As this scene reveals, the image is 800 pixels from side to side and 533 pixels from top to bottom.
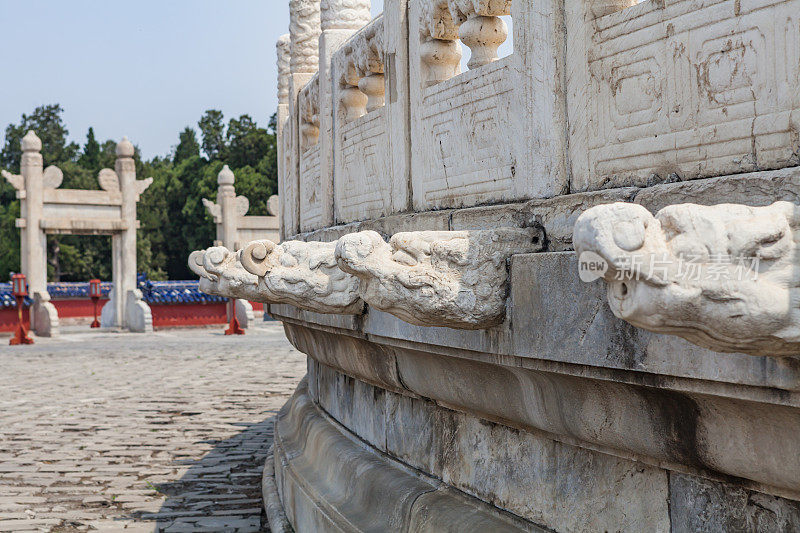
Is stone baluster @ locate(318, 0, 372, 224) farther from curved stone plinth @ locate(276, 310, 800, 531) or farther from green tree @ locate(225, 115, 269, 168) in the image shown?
green tree @ locate(225, 115, 269, 168)

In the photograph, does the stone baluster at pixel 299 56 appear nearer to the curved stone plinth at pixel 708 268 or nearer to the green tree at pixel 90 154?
the curved stone plinth at pixel 708 268

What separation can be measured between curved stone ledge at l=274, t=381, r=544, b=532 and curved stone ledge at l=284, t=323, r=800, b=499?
320mm

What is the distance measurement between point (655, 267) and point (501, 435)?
1.45 m

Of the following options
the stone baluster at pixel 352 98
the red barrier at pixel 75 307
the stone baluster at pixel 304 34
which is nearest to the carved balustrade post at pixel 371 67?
the stone baluster at pixel 352 98

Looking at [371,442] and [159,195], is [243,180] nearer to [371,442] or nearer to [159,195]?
[159,195]

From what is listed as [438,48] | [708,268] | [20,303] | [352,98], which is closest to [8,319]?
[20,303]

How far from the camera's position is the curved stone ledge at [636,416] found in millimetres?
1929

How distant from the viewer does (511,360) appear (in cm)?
245

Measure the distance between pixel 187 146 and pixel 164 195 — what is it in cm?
832

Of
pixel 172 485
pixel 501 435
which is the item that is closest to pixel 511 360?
pixel 501 435

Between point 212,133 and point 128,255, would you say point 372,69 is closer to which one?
point 128,255

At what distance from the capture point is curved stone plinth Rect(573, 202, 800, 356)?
1581 millimetres

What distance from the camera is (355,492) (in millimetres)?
3639

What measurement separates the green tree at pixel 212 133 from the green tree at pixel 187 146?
513 cm
